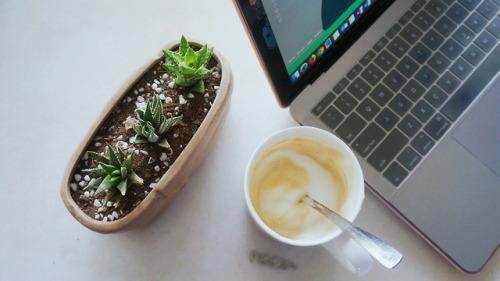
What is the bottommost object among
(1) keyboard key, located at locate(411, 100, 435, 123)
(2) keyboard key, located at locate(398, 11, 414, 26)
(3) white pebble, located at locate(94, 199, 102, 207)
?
(1) keyboard key, located at locate(411, 100, 435, 123)

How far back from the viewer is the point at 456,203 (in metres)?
0.57

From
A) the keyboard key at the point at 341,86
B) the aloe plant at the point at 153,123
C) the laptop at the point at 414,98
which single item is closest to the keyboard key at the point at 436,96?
the laptop at the point at 414,98

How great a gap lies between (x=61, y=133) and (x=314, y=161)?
0.32 meters

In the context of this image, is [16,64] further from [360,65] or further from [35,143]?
[360,65]

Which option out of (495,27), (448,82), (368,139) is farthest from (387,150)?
(495,27)

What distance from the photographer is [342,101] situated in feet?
1.97

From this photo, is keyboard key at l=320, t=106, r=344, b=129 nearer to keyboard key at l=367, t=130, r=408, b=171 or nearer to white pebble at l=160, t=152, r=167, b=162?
keyboard key at l=367, t=130, r=408, b=171

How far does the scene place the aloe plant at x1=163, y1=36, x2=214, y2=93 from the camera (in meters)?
0.53

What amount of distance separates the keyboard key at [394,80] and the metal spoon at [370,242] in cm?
19

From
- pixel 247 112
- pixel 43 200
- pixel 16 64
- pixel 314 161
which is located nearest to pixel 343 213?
pixel 314 161

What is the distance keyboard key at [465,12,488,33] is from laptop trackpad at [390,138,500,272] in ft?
0.57

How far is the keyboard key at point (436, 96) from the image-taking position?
610 mm

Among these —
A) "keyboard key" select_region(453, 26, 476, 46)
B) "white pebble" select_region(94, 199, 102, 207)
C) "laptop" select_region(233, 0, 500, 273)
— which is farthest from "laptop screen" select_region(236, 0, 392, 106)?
"white pebble" select_region(94, 199, 102, 207)

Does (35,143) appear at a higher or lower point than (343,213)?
higher
